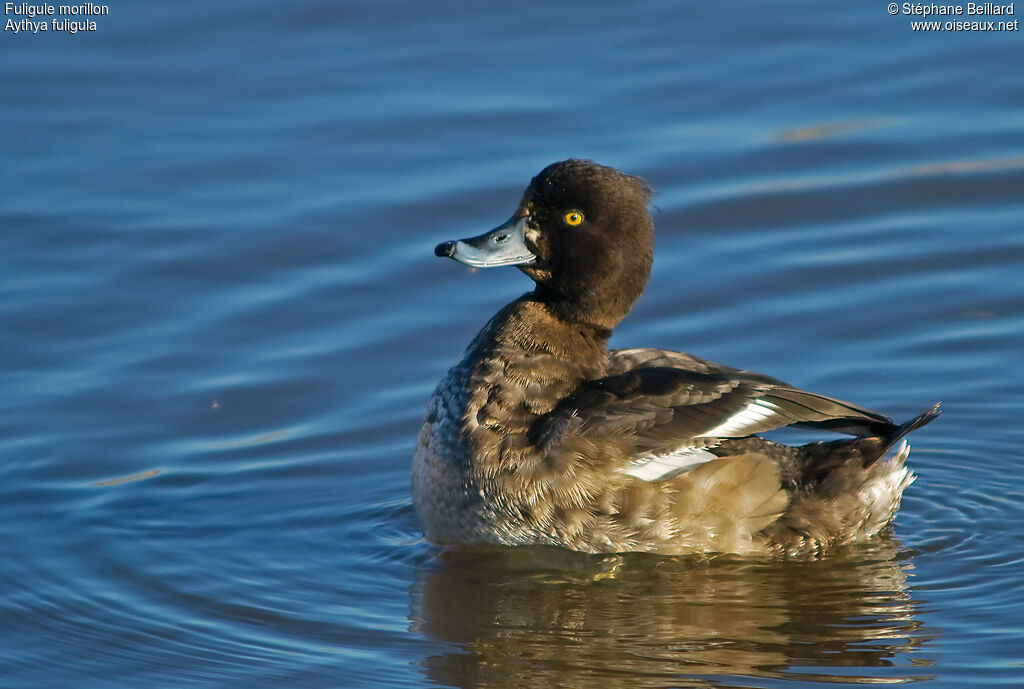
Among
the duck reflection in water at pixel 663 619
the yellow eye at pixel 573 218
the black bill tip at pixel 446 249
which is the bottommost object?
the duck reflection in water at pixel 663 619

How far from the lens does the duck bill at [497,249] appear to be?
686cm

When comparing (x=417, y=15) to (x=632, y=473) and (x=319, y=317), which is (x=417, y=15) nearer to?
(x=319, y=317)

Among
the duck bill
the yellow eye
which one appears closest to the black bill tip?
the duck bill

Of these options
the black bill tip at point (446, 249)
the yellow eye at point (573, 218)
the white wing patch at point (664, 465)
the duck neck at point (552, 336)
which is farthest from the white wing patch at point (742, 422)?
the black bill tip at point (446, 249)

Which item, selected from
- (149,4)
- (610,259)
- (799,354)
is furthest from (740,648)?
(149,4)

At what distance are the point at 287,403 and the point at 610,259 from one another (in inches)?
86.0

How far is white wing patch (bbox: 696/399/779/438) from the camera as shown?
20.7 ft

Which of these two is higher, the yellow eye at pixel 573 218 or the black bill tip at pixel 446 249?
the yellow eye at pixel 573 218

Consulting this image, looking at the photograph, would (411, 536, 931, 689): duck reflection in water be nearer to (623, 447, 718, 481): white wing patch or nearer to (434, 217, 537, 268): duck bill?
(623, 447, 718, 481): white wing patch

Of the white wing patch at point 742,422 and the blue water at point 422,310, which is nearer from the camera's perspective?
the blue water at point 422,310

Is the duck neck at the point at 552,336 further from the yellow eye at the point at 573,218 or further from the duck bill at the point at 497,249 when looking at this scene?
the yellow eye at the point at 573,218

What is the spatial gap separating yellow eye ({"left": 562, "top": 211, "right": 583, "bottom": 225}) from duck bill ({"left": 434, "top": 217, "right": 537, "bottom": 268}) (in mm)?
199

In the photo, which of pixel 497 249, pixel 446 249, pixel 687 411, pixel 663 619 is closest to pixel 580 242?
pixel 497 249

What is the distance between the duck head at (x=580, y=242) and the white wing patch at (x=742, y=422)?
850 millimetres
